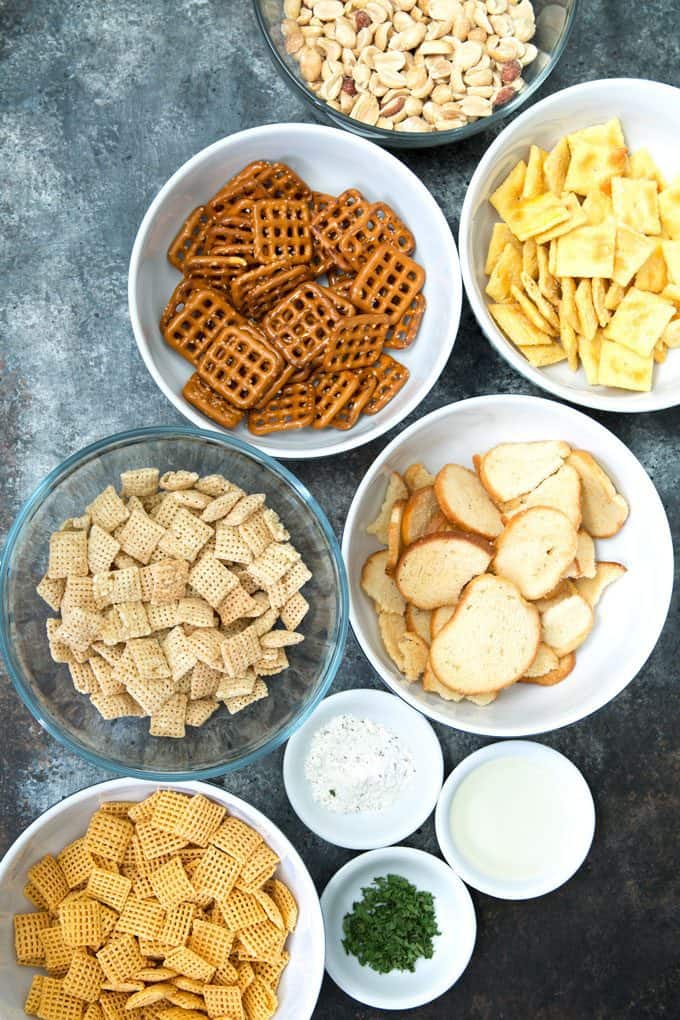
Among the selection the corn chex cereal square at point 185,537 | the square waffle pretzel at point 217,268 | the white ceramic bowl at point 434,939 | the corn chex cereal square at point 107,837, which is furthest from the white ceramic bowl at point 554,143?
the corn chex cereal square at point 107,837

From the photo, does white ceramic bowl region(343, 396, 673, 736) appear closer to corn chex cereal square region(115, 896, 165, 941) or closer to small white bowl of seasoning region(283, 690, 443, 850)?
small white bowl of seasoning region(283, 690, 443, 850)

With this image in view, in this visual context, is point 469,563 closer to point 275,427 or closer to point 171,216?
point 275,427

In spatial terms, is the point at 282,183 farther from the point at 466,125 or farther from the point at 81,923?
the point at 81,923

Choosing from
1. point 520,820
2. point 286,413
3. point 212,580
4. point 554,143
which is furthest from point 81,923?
point 554,143

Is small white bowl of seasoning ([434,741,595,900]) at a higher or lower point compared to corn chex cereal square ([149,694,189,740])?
lower

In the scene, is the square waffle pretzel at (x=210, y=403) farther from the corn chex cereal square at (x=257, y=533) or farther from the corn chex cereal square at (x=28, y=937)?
the corn chex cereal square at (x=28, y=937)

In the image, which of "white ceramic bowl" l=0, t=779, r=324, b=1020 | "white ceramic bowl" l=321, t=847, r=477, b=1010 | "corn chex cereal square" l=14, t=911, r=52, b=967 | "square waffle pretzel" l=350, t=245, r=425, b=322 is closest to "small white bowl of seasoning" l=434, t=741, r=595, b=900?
"white ceramic bowl" l=321, t=847, r=477, b=1010
